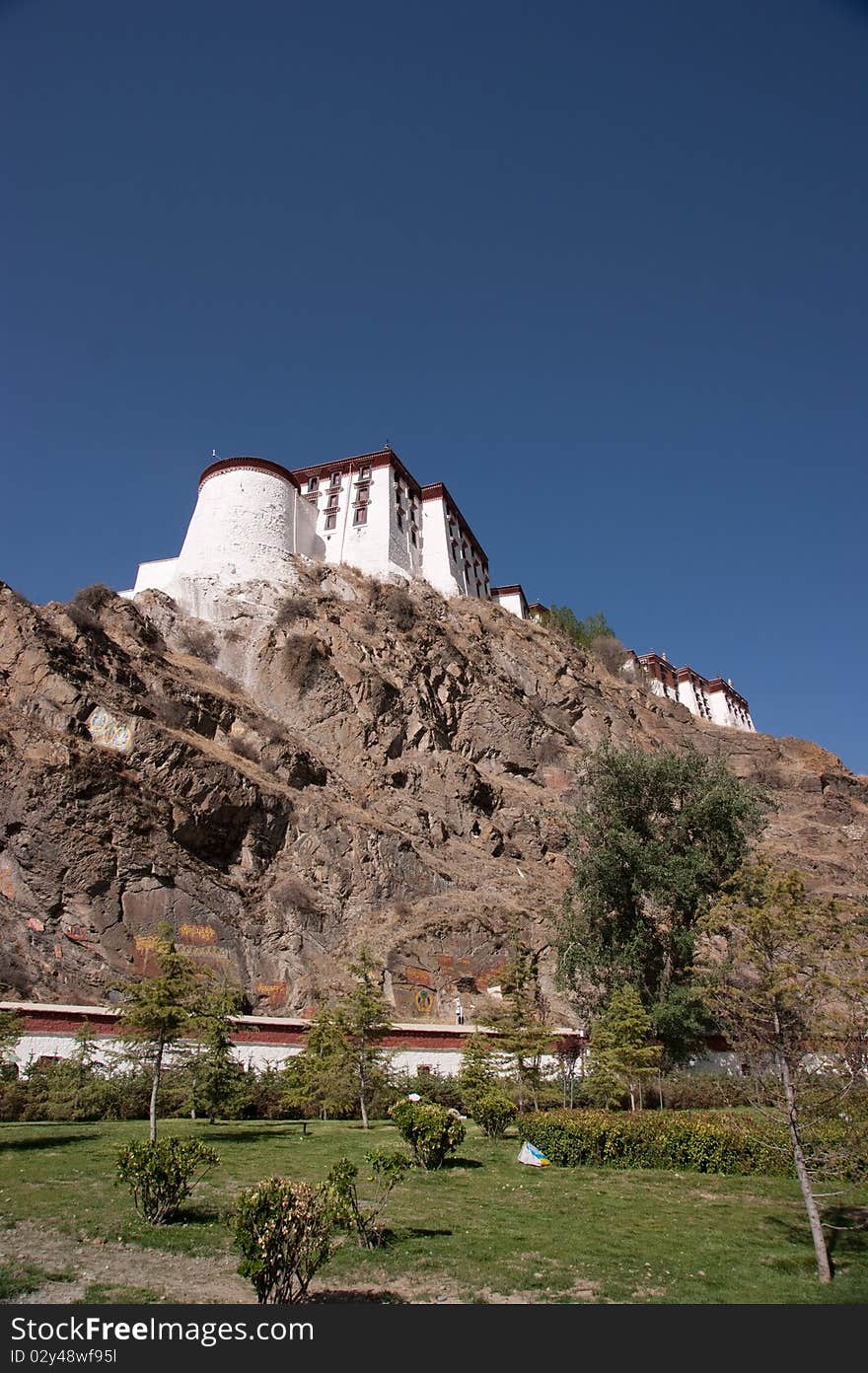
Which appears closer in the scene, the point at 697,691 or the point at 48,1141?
the point at 48,1141

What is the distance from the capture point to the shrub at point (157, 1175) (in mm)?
9273

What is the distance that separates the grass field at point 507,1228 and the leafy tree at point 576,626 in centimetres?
5671

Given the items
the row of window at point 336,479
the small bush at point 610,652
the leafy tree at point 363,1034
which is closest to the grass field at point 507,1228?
the leafy tree at point 363,1034

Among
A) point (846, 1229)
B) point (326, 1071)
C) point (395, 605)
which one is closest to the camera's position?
point (846, 1229)

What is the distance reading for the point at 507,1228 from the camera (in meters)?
9.82

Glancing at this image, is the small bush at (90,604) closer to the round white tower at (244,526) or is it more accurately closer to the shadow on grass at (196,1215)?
the round white tower at (244,526)

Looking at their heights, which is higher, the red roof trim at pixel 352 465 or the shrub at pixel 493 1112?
the red roof trim at pixel 352 465

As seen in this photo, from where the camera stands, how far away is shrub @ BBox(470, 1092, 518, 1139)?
1688 cm

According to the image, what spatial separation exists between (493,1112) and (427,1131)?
3735 millimetres

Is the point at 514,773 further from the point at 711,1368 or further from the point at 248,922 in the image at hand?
the point at 711,1368

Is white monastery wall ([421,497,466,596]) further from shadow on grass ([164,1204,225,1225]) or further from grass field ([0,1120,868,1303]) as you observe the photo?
shadow on grass ([164,1204,225,1225])

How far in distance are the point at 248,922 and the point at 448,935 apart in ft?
25.3

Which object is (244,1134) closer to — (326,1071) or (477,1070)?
(326,1071)

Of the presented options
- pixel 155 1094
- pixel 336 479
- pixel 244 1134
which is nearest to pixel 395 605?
pixel 336 479
